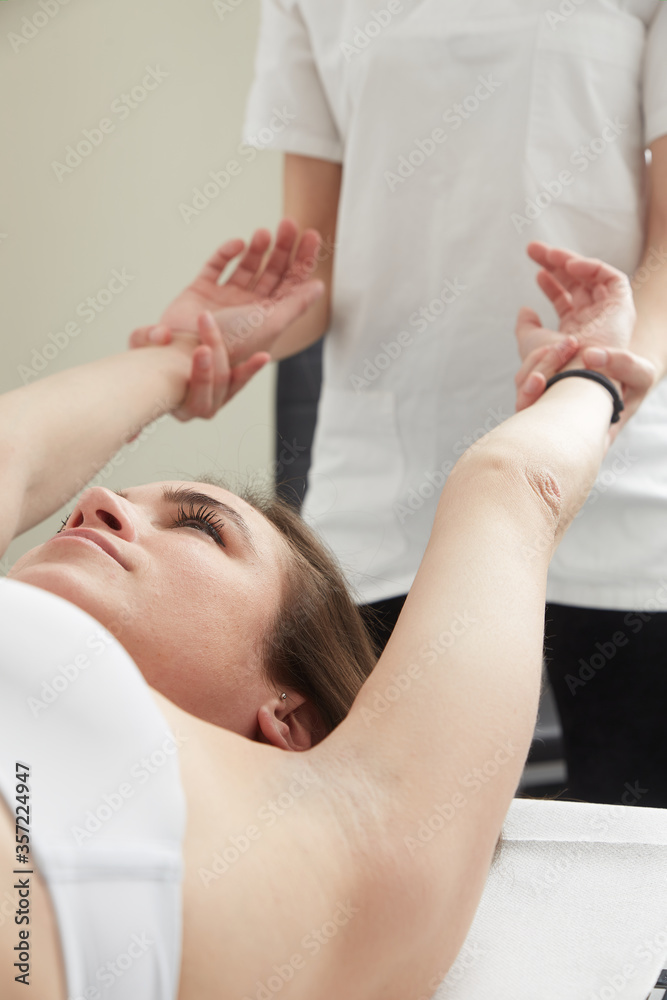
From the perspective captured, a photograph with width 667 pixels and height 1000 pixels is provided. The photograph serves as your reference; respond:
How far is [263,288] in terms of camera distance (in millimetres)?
1291

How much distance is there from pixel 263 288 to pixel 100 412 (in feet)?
1.17

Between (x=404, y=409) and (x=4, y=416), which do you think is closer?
(x=4, y=416)

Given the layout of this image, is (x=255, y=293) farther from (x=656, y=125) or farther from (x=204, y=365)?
(x=656, y=125)

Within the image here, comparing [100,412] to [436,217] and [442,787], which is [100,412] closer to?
[436,217]

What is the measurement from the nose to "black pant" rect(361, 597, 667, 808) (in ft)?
1.35

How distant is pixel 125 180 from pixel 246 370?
1.15 metres

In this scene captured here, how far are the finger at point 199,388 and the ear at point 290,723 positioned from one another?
19.2 inches

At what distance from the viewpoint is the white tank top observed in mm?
Answer: 503

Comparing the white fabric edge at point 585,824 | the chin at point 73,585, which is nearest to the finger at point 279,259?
the chin at point 73,585

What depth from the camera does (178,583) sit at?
0.73 m

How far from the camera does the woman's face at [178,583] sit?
2.31ft

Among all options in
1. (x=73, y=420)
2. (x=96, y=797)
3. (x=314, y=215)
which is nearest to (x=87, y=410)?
(x=73, y=420)

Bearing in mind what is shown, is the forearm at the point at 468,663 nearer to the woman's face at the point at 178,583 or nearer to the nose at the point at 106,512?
the woman's face at the point at 178,583

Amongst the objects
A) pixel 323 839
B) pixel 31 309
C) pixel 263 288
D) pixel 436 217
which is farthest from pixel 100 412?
pixel 31 309
